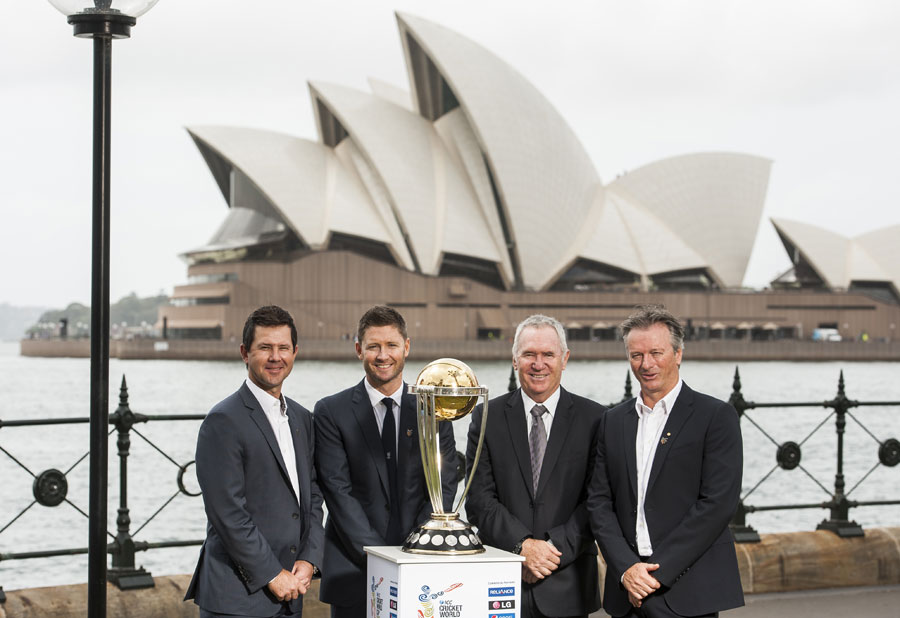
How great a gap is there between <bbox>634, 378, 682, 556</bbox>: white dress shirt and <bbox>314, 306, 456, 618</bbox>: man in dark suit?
55cm

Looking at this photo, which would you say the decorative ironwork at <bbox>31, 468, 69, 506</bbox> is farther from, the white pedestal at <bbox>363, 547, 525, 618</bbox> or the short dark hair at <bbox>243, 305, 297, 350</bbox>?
the white pedestal at <bbox>363, 547, 525, 618</bbox>

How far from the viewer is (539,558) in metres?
3.04

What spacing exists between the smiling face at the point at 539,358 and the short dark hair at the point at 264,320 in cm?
67

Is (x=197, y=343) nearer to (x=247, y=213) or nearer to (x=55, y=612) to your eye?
(x=247, y=213)

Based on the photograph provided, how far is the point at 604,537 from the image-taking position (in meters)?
3.00

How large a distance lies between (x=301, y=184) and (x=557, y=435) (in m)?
41.2

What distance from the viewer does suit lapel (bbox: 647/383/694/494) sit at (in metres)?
3.02

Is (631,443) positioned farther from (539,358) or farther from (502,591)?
(502,591)

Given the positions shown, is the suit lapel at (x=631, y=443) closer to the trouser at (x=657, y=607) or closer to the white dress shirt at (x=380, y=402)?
the trouser at (x=657, y=607)

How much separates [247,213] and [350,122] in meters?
9.13

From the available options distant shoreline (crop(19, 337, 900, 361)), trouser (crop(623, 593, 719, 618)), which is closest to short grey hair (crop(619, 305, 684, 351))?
trouser (crop(623, 593, 719, 618))

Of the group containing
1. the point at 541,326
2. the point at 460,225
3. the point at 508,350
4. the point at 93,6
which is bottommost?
the point at 508,350

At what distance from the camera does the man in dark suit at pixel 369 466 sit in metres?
3.01

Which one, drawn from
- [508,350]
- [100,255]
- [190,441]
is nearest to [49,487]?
[100,255]
